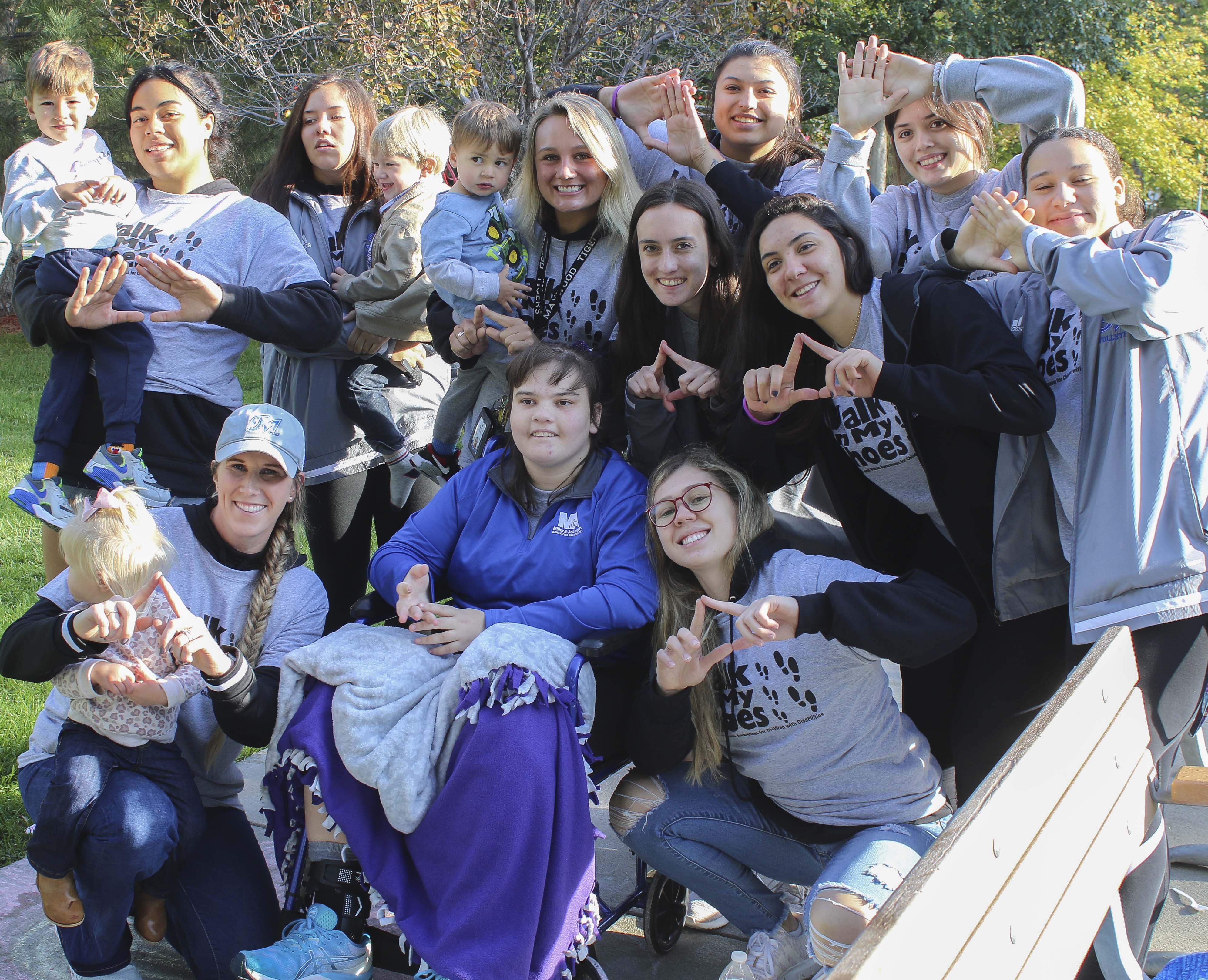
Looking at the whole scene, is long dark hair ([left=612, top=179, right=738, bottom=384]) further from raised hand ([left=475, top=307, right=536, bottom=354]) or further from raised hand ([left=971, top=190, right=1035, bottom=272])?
raised hand ([left=971, top=190, right=1035, bottom=272])

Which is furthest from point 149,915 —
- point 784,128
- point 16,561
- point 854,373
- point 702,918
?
point 16,561

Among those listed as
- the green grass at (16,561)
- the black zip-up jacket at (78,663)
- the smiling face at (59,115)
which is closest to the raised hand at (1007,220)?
the black zip-up jacket at (78,663)

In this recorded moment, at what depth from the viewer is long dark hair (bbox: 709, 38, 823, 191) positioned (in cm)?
306

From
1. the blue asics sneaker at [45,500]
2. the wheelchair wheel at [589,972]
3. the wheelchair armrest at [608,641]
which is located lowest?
the wheelchair wheel at [589,972]

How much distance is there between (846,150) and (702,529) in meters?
1.04

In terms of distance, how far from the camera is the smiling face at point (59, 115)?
4.91 meters

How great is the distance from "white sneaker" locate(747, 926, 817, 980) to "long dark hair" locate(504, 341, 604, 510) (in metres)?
1.17

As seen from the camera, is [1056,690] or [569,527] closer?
[1056,690]

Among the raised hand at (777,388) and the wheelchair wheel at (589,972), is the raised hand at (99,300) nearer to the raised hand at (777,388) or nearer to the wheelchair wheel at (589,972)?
the raised hand at (777,388)

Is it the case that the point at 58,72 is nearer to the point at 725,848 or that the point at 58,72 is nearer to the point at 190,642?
the point at 190,642

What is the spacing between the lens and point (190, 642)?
7.24ft

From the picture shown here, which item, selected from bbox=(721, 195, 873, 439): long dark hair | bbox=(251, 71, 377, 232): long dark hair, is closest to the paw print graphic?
bbox=(721, 195, 873, 439): long dark hair

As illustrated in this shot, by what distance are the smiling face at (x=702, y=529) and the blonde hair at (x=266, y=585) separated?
3.12ft

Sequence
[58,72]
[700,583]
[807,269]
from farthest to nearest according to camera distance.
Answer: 1. [58,72]
2. [700,583]
3. [807,269]
